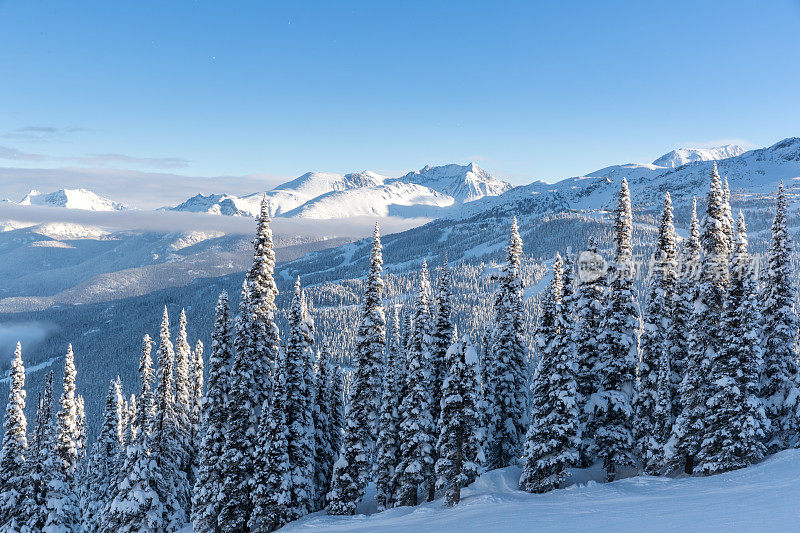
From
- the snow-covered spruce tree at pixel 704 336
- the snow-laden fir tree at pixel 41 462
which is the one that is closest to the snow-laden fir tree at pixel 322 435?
the snow-laden fir tree at pixel 41 462

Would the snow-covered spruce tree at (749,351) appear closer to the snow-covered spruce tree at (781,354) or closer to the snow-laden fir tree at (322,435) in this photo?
the snow-covered spruce tree at (781,354)

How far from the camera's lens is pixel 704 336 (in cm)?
2789

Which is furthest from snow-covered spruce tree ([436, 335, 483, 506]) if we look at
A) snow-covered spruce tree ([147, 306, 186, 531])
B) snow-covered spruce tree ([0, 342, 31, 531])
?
snow-covered spruce tree ([0, 342, 31, 531])

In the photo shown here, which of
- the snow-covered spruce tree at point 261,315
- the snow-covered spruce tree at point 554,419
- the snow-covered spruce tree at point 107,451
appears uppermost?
the snow-covered spruce tree at point 261,315

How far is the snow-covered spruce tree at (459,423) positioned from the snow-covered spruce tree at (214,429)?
46.5 ft

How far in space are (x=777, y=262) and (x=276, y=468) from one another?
3447 cm

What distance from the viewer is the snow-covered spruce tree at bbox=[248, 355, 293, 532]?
30.0 m

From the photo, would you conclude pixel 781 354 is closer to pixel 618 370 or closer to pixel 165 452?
pixel 618 370

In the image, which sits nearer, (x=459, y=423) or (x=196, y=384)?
(x=459, y=423)

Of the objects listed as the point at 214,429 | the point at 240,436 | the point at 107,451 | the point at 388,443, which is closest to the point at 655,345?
the point at 388,443

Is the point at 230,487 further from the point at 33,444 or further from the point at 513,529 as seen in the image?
the point at 513,529

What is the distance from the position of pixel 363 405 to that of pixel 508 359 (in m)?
11.3

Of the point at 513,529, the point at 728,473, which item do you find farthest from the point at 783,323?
the point at 513,529

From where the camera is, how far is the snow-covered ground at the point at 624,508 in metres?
16.7
